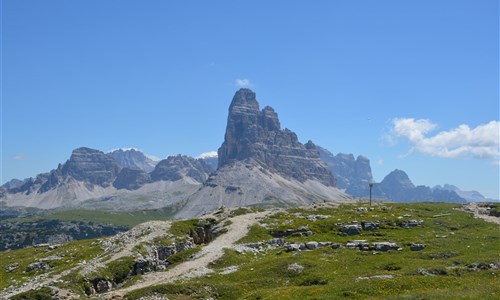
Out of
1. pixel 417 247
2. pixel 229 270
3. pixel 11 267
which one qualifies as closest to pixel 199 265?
pixel 229 270

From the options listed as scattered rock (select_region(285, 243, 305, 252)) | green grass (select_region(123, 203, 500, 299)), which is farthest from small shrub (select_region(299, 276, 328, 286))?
scattered rock (select_region(285, 243, 305, 252))

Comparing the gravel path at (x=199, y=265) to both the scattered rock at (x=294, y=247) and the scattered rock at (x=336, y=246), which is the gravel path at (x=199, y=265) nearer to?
the scattered rock at (x=294, y=247)

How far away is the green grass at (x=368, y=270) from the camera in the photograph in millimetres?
39156

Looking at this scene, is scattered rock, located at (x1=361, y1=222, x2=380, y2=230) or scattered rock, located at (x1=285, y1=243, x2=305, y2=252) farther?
scattered rock, located at (x1=361, y1=222, x2=380, y2=230)

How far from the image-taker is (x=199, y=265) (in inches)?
2285

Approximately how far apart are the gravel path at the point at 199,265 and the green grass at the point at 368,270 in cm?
191

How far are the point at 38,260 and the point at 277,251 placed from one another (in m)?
41.5

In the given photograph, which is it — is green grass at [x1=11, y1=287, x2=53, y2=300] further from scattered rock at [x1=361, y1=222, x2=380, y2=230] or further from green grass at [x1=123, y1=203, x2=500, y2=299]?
scattered rock at [x1=361, y1=222, x2=380, y2=230]

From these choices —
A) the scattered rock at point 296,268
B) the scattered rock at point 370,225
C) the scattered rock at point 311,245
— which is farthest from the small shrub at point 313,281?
the scattered rock at point 370,225

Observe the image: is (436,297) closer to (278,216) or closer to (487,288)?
(487,288)

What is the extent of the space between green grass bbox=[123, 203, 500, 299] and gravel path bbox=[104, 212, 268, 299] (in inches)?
75.1

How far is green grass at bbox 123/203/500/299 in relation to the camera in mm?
39156

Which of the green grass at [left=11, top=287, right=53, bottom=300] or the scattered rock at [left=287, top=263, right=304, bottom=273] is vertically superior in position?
the scattered rock at [left=287, top=263, right=304, bottom=273]

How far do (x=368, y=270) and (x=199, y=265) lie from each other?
2265 cm
